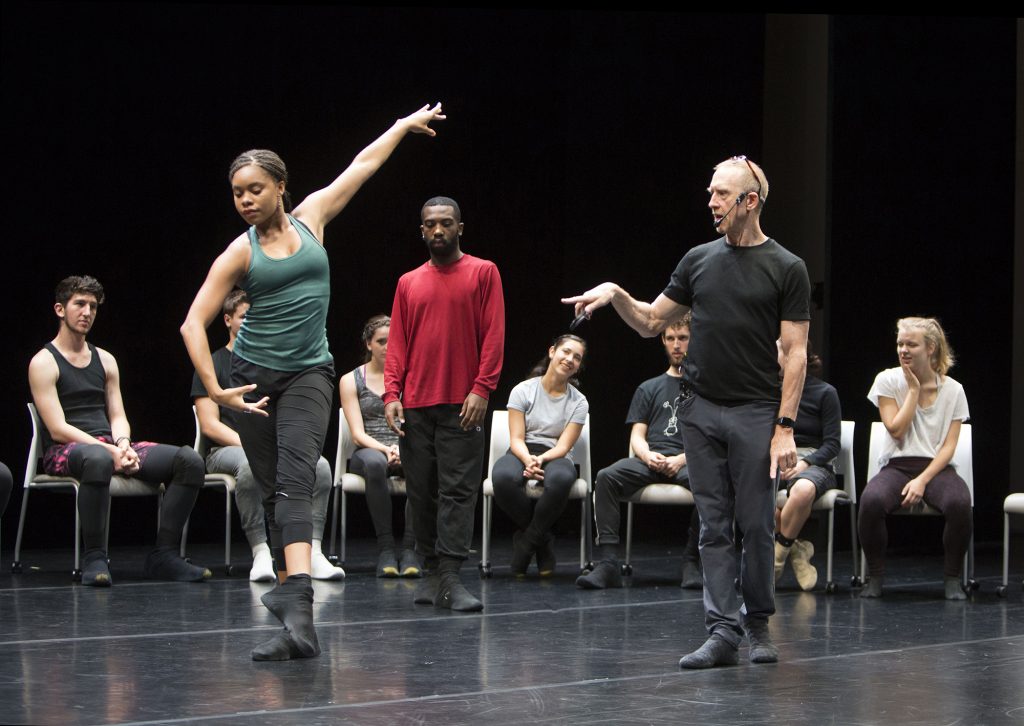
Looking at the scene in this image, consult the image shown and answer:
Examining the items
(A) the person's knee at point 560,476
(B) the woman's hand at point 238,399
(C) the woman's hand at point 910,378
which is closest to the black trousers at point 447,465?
(A) the person's knee at point 560,476

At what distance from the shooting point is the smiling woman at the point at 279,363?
11.6 feet

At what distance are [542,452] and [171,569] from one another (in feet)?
5.28

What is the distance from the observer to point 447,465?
4555 mm

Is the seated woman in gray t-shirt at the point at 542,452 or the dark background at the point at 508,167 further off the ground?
the dark background at the point at 508,167

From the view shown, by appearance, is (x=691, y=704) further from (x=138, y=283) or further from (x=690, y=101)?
(x=690, y=101)

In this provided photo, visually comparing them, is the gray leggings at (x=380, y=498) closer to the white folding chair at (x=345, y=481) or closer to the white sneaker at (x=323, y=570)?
the white folding chair at (x=345, y=481)

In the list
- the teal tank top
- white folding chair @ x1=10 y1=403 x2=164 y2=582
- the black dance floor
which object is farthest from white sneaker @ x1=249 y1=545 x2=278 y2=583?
the teal tank top

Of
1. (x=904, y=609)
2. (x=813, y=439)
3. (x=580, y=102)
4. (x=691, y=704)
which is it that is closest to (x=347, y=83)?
(x=580, y=102)

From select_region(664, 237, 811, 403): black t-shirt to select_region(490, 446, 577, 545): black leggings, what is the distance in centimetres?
198

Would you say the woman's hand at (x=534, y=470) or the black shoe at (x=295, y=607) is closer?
the black shoe at (x=295, y=607)

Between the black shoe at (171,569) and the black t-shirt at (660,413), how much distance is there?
6.13 feet

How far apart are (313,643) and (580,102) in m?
4.61

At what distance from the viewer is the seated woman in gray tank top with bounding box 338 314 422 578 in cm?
568

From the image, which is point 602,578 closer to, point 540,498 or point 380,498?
point 540,498
